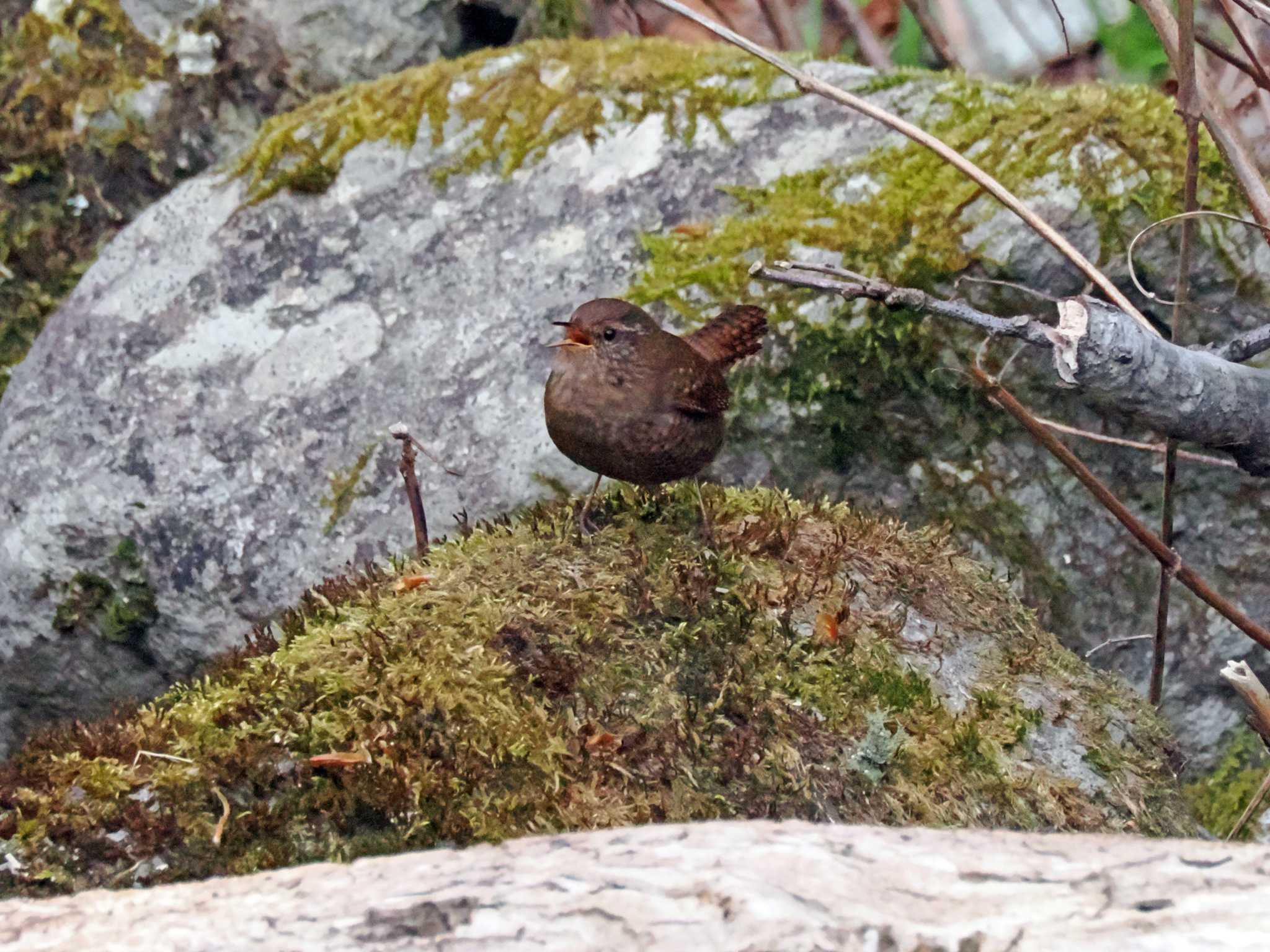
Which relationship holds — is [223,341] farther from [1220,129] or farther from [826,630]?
[1220,129]

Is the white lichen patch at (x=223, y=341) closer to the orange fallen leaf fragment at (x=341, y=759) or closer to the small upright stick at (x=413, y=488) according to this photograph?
the small upright stick at (x=413, y=488)

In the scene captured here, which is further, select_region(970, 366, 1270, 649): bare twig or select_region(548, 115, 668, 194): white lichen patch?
select_region(548, 115, 668, 194): white lichen patch

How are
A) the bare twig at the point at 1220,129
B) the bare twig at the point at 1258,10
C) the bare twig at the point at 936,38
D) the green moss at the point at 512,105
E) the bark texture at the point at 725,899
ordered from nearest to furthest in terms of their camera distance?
1. the bark texture at the point at 725,899
2. the bare twig at the point at 1258,10
3. the bare twig at the point at 1220,129
4. the green moss at the point at 512,105
5. the bare twig at the point at 936,38

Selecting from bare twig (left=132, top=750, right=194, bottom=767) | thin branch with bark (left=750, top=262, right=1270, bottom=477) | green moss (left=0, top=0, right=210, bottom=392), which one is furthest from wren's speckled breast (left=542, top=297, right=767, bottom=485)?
green moss (left=0, top=0, right=210, bottom=392)

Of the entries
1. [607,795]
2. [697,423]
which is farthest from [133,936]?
[697,423]

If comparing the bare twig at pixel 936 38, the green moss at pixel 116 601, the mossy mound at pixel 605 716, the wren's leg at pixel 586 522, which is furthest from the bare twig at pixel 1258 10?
the green moss at pixel 116 601

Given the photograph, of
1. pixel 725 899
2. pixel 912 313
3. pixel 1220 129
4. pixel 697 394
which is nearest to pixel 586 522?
pixel 697 394

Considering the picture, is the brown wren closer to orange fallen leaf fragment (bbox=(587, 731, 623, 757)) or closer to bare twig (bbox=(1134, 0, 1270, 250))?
orange fallen leaf fragment (bbox=(587, 731, 623, 757))
